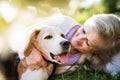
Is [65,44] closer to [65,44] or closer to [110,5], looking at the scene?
[65,44]

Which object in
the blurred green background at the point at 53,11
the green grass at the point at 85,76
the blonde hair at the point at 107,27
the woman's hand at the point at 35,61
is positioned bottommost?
the green grass at the point at 85,76

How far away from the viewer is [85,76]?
9.76ft

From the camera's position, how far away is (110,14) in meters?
3.00

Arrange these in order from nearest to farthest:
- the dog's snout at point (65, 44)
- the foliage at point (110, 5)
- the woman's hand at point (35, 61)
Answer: the dog's snout at point (65, 44) → the woman's hand at point (35, 61) → the foliage at point (110, 5)

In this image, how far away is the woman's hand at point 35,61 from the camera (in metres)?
2.88

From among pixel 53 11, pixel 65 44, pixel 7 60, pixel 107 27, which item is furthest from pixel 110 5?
pixel 7 60

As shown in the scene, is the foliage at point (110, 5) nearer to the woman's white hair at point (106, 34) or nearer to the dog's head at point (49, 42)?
the woman's white hair at point (106, 34)

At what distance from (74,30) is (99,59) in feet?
0.64

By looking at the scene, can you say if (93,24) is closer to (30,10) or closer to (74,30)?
(74,30)

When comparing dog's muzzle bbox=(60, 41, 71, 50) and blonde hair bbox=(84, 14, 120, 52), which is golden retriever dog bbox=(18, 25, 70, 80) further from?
blonde hair bbox=(84, 14, 120, 52)

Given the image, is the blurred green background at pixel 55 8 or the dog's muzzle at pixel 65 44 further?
the blurred green background at pixel 55 8

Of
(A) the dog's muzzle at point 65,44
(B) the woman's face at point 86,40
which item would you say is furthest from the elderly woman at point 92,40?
(A) the dog's muzzle at point 65,44

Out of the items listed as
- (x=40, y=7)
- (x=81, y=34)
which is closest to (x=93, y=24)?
(x=81, y=34)

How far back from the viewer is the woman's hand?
2883 mm
